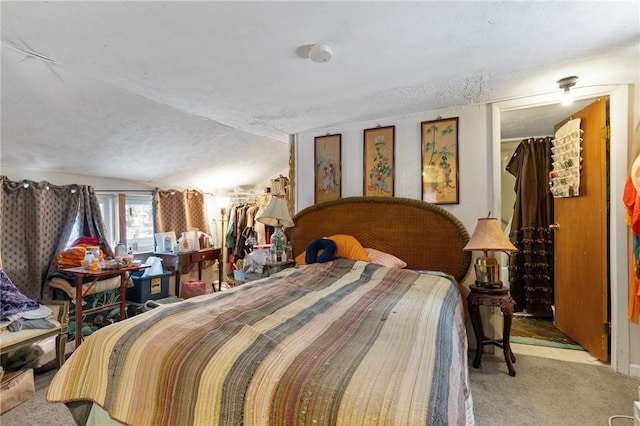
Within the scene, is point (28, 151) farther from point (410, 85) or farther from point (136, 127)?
point (410, 85)

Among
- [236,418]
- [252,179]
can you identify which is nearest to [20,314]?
[236,418]

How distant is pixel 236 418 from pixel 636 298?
2.74 meters

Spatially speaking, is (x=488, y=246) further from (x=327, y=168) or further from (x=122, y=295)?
(x=122, y=295)

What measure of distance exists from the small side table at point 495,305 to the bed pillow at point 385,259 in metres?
0.60

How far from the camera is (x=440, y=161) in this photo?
2.97 m

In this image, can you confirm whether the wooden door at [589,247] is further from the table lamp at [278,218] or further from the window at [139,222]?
the window at [139,222]

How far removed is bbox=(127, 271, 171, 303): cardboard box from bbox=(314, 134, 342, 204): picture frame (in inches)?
86.7

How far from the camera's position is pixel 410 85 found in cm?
240

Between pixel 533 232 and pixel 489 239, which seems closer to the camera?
pixel 489 239

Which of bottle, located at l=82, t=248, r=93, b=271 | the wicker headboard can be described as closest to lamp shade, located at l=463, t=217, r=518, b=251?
the wicker headboard

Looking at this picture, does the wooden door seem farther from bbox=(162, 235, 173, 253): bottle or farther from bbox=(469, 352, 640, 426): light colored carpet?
bbox=(162, 235, 173, 253): bottle

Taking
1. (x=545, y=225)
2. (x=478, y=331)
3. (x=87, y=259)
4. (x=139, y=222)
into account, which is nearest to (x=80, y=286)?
(x=87, y=259)

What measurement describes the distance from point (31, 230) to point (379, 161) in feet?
11.5

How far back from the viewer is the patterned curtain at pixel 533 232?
366 centimetres
